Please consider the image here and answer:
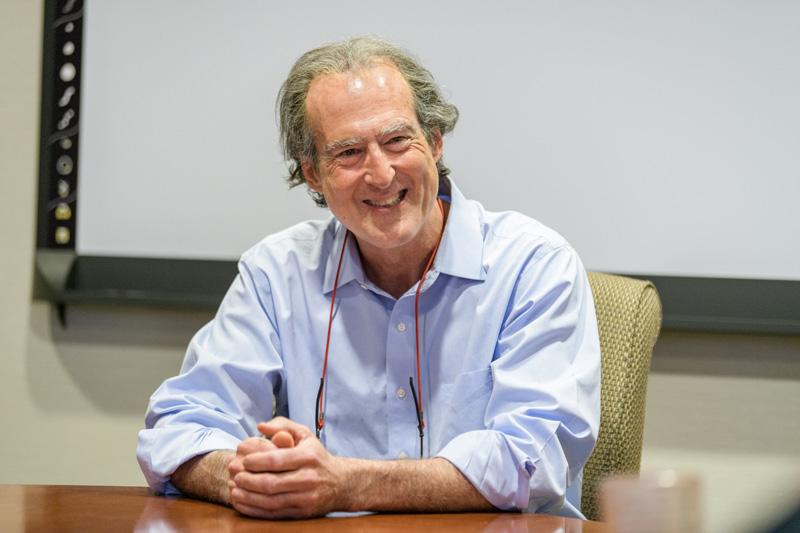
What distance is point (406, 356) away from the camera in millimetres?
1617

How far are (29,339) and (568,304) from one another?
6.01ft

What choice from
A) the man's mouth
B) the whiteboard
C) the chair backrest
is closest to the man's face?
the man's mouth

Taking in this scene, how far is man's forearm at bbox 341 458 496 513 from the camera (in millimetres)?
1226

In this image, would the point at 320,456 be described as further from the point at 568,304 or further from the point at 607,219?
the point at 607,219

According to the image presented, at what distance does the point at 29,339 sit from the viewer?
2533mm

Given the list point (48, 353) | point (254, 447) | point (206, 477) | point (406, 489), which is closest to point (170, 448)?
point (206, 477)

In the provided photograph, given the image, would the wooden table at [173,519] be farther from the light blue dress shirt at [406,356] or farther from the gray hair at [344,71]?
the gray hair at [344,71]

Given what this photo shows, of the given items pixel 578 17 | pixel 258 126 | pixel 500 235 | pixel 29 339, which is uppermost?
pixel 578 17

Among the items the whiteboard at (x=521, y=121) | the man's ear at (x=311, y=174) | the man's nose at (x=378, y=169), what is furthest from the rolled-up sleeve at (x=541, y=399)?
the whiteboard at (x=521, y=121)

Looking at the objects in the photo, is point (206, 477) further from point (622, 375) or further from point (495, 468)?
point (622, 375)

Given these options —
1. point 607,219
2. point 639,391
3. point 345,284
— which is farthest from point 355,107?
point 607,219

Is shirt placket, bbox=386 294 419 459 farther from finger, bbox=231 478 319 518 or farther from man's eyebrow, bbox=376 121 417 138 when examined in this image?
finger, bbox=231 478 319 518

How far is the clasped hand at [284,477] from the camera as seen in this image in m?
1.17

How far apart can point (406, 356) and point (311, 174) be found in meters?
0.47
